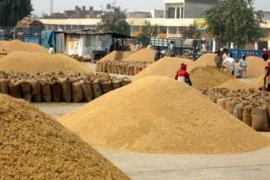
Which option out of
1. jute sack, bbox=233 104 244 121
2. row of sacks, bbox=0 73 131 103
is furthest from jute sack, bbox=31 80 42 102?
jute sack, bbox=233 104 244 121

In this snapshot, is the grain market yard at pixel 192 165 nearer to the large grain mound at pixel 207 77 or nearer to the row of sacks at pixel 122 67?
the large grain mound at pixel 207 77

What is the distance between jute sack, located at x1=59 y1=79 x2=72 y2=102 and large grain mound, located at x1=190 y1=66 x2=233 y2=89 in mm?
5617

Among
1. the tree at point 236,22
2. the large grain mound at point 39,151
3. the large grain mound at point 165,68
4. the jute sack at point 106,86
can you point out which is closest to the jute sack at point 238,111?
the jute sack at point 106,86

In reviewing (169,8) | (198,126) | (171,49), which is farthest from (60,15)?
(198,126)

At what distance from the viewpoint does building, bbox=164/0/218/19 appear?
11334 centimetres

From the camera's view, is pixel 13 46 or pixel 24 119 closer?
pixel 24 119

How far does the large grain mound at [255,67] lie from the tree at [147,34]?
36993mm

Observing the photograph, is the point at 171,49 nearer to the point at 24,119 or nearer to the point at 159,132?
the point at 159,132

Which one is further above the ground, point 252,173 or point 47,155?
point 47,155

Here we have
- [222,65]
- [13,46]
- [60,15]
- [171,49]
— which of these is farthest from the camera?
[60,15]

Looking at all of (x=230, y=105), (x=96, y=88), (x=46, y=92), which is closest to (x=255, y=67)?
(x=96, y=88)

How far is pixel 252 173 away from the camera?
10.4 metres

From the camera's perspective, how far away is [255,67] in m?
38.8

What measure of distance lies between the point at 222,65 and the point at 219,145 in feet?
76.8
